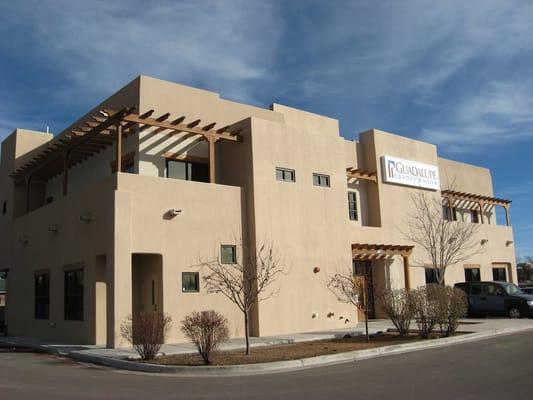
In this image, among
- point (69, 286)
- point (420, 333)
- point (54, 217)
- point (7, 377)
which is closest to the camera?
point (7, 377)

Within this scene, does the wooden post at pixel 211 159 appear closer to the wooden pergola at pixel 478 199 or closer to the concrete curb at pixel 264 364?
the concrete curb at pixel 264 364

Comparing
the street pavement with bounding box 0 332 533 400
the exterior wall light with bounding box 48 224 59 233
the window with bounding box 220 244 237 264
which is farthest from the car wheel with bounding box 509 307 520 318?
the exterior wall light with bounding box 48 224 59 233

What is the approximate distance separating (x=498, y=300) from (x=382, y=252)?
5538mm

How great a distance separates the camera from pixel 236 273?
20.3 metres

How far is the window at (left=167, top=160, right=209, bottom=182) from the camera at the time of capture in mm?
21850

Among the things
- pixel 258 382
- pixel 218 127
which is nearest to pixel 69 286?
pixel 218 127

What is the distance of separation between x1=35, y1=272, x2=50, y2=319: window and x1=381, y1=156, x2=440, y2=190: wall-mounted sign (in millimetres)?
16664

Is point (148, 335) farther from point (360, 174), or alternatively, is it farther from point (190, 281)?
point (360, 174)

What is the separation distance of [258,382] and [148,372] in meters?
3.22

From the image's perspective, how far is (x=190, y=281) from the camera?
1931cm

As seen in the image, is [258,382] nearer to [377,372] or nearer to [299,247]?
[377,372]

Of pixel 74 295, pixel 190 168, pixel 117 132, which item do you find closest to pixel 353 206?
pixel 190 168

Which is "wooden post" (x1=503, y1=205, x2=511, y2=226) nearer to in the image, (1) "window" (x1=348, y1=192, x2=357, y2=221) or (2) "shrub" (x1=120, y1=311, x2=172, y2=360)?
(1) "window" (x1=348, y1=192, x2=357, y2=221)

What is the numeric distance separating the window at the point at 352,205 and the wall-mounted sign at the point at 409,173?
1.96m
